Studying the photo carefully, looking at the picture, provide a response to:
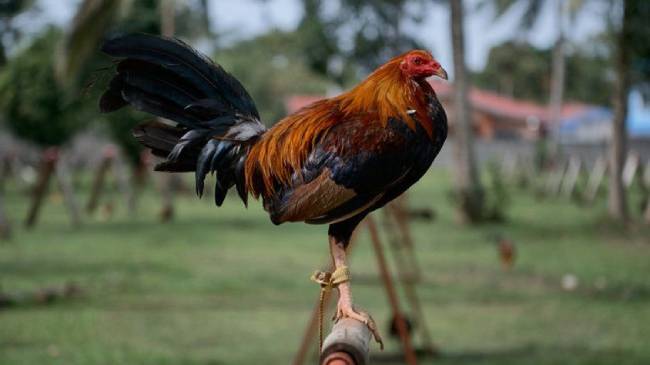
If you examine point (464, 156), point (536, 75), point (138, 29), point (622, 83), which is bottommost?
point (536, 75)

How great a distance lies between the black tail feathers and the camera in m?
2.80

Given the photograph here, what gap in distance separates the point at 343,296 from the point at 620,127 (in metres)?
16.9

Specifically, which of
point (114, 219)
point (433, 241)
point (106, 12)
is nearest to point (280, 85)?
point (114, 219)

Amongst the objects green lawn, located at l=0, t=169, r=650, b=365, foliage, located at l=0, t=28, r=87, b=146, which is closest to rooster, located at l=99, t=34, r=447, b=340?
green lawn, located at l=0, t=169, r=650, b=365

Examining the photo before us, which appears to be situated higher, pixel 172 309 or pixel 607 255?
pixel 172 309

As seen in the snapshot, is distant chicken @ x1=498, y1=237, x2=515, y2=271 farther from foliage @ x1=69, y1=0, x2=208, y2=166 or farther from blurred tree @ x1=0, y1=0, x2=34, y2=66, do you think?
blurred tree @ x1=0, y1=0, x2=34, y2=66

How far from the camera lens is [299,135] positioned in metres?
2.82

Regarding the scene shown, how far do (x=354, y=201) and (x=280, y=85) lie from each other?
195 feet

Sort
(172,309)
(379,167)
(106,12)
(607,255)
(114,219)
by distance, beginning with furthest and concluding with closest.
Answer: (114,219) < (607,255) < (172,309) < (106,12) < (379,167)

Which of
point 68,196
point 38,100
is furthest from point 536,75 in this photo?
point 68,196

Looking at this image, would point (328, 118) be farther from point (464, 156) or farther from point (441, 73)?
point (464, 156)

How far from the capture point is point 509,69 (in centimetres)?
6688

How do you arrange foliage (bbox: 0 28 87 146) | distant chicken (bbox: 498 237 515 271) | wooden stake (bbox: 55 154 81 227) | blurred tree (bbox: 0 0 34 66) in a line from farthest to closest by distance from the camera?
1. foliage (bbox: 0 28 87 146)
2. blurred tree (bbox: 0 0 34 66)
3. wooden stake (bbox: 55 154 81 227)
4. distant chicken (bbox: 498 237 515 271)

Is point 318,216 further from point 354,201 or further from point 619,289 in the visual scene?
point 619,289
